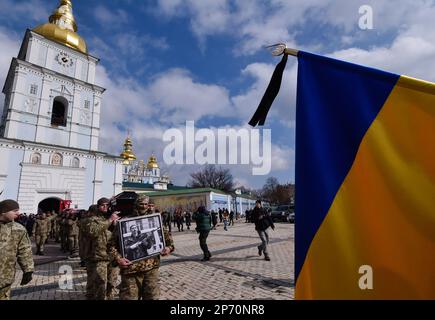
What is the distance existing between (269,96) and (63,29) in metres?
39.9

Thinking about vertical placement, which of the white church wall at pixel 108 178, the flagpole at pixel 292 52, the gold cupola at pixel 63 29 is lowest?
the flagpole at pixel 292 52

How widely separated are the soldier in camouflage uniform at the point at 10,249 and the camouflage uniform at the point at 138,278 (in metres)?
1.28

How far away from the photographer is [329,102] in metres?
1.82

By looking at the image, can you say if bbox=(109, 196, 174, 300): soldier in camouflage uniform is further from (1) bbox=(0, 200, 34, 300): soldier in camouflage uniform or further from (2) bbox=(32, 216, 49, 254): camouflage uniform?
(2) bbox=(32, 216, 49, 254): camouflage uniform

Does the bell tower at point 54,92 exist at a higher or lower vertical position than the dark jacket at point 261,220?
higher

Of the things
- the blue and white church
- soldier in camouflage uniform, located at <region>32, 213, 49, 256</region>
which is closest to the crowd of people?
soldier in camouflage uniform, located at <region>32, 213, 49, 256</region>

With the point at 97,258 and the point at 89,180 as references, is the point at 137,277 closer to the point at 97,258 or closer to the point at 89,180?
the point at 97,258

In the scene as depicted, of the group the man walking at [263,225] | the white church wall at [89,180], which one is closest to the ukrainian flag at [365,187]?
the man walking at [263,225]

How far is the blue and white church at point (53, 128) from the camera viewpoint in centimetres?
2659

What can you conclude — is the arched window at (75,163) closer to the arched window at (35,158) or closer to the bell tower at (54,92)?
the bell tower at (54,92)

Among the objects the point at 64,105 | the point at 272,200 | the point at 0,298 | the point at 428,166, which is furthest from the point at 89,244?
the point at 272,200
